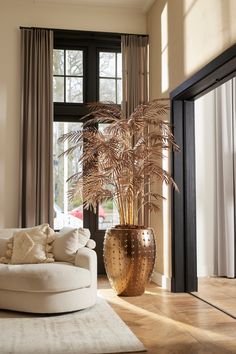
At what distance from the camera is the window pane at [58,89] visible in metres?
6.60

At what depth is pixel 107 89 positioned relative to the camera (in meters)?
6.76

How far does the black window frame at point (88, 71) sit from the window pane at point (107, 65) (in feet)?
0.23

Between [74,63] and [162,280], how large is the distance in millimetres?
3276

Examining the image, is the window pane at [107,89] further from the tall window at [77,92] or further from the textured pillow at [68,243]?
the textured pillow at [68,243]

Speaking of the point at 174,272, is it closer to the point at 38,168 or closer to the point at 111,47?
the point at 38,168

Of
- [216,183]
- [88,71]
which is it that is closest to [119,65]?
[88,71]

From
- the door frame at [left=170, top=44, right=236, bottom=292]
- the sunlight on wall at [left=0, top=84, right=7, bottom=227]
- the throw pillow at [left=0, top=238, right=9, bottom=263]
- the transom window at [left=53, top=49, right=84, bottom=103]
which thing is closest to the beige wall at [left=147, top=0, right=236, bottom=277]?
the door frame at [left=170, top=44, right=236, bottom=292]

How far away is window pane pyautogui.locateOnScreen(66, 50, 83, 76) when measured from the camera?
6.67 m

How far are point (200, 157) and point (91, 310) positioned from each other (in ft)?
9.61

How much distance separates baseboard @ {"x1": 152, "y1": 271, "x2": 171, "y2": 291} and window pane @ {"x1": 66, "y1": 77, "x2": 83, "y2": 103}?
266 cm

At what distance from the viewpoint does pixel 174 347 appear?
10.8 feet

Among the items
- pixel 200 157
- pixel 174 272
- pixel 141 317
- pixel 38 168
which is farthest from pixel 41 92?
pixel 141 317

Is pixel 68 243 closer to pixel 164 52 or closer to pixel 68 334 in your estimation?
pixel 68 334

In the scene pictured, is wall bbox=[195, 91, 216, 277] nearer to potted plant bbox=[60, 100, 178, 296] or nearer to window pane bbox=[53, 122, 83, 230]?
potted plant bbox=[60, 100, 178, 296]
